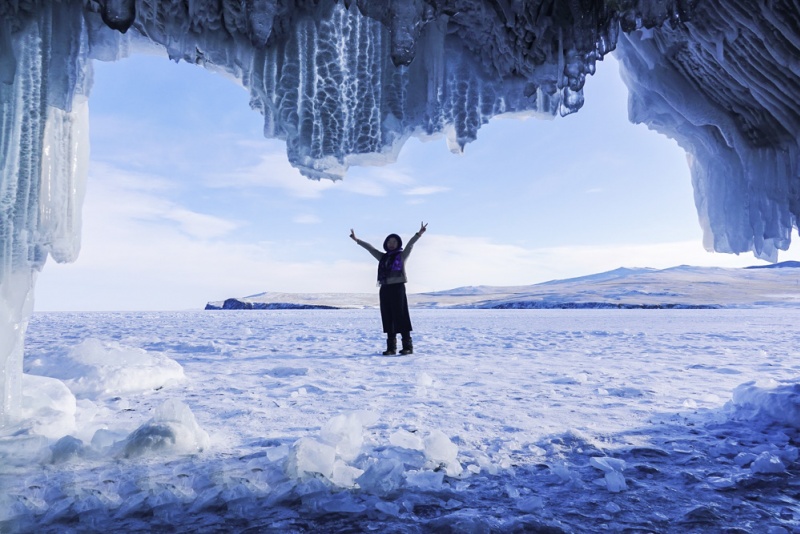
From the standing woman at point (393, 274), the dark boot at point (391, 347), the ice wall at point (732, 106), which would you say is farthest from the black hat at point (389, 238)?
the ice wall at point (732, 106)

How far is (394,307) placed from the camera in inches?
262

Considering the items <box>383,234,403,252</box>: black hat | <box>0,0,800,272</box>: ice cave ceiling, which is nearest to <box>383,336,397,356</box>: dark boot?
<box>383,234,403,252</box>: black hat

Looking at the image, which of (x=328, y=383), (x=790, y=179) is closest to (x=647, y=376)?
(x=790, y=179)

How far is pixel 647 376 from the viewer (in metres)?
5.26

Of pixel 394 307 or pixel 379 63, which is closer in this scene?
pixel 379 63

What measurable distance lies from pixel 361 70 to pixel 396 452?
2.12 m

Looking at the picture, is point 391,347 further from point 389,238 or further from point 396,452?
point 396,452

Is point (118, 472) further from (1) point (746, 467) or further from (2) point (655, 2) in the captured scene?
(2) point (655, 2)

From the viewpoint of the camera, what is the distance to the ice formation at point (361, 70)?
2.66 m

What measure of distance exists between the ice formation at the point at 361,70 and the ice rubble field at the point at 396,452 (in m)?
1.21

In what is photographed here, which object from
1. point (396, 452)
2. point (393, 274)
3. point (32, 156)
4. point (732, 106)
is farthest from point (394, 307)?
point (32, 156)

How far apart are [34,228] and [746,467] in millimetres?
4088

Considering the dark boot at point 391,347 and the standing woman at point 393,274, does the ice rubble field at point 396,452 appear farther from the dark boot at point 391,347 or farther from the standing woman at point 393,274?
the dark boot at point 391,347

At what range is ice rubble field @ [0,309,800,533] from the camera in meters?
2.02
